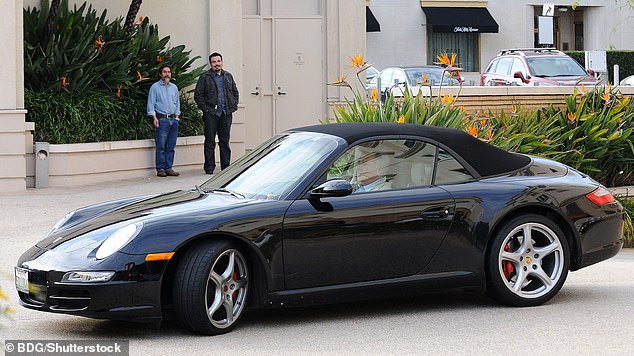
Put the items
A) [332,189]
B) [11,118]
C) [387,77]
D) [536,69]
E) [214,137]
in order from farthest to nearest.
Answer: [387,77] < [536,69] < [214,137] < [11,118] < [332,189]

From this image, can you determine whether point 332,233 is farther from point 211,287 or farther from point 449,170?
point 449,170

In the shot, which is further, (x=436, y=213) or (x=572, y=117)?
(x=572, y=117)

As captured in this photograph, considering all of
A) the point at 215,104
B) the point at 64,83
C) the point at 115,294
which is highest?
the point at 64,83

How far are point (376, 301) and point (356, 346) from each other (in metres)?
1.60

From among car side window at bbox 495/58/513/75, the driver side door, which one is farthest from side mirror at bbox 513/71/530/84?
the driver side door

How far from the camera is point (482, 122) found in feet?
48.1

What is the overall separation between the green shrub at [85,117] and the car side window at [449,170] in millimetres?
10196

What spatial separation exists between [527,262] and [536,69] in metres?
22.4

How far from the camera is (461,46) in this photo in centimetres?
4822

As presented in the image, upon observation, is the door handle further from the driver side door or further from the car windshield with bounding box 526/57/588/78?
the car windshield with bounding box 526/57/588/78

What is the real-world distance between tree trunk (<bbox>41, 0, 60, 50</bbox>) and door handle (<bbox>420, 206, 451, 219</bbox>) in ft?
37.3

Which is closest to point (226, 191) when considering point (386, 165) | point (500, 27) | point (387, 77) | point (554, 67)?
point (386, 165)

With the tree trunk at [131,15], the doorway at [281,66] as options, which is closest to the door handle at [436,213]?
the tree trunk at [131,15]

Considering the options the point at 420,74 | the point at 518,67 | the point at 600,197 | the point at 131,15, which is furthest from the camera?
the point at 420,74
